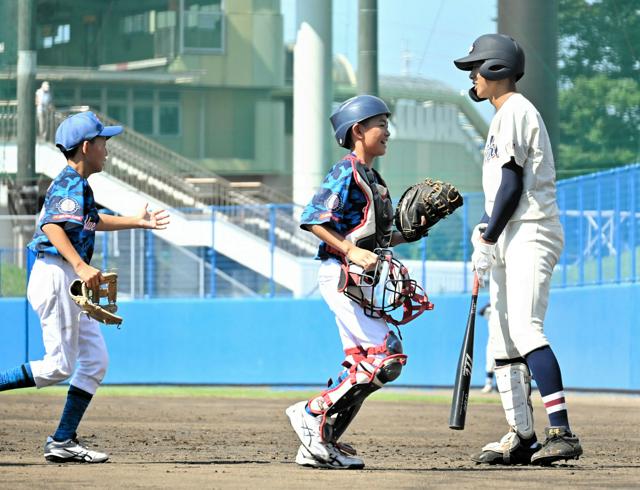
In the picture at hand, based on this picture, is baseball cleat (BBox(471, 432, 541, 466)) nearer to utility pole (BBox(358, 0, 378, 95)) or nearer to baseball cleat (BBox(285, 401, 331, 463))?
baseball cleat (BBox(285, 401, 331, 463))

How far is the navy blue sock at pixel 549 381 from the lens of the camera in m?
6.80

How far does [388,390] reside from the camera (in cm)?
1836

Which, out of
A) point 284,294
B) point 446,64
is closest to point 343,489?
point 284,294

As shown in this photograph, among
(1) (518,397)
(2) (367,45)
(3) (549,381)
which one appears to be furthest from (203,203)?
(3) (549,381)

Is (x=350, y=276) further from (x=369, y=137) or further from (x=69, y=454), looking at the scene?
(x=69, y=454)

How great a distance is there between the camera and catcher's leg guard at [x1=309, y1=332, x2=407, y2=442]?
6754 mm

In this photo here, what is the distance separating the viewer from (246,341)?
63.9 ft

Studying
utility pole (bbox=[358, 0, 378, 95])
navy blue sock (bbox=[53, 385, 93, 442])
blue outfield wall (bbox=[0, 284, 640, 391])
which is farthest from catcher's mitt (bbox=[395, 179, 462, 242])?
utility pole (bbox=[358, 0, 378, 95])

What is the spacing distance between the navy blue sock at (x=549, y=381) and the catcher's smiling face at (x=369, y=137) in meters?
1.32

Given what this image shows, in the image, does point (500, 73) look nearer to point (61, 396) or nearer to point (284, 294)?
point (61, 396)

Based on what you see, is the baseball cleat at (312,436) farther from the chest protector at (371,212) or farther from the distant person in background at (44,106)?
the distant person in background at (44,106)

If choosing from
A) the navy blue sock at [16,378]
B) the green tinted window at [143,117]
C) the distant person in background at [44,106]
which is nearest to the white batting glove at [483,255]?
the navy blue sock at [16,378]

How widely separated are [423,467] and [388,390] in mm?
11221

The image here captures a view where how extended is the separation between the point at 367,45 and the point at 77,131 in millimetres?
13828
